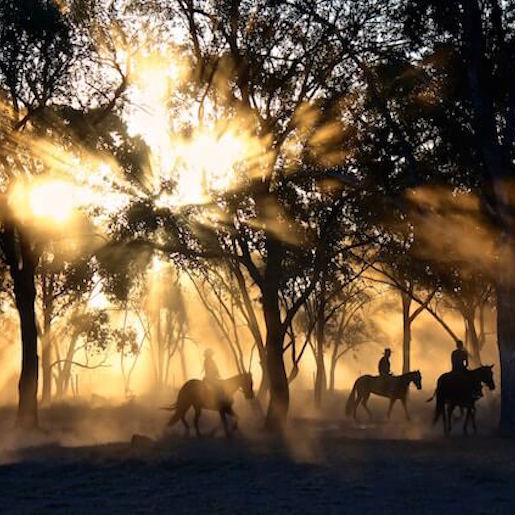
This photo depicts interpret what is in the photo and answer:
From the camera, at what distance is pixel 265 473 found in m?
19.3

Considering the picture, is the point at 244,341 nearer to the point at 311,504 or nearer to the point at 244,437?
the point at 244,437

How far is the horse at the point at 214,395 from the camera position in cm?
2870

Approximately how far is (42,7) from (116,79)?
3.53m

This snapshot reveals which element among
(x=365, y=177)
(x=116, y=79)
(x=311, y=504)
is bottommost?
(x=311, y=504)

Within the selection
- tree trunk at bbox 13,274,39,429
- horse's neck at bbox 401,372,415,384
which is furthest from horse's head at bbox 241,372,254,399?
horse's neck at bbox 401,372,415,384

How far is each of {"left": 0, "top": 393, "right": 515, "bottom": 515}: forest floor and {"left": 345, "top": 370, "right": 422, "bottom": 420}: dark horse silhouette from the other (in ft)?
9.97

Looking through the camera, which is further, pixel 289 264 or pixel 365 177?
pixel 289 264

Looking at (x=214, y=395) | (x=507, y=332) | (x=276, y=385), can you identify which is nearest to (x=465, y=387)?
(x=507, y=332)

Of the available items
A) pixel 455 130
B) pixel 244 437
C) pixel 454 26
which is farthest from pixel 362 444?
pixel 454 26

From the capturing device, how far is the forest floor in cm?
1508

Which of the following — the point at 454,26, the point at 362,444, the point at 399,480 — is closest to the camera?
the point at 399,480

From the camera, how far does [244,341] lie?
128125 millimetres

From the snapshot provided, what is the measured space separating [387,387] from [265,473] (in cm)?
1733

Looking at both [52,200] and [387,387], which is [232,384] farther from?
[387,387]
